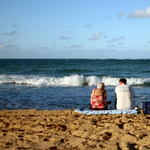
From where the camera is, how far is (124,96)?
5656 mm

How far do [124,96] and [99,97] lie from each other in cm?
68

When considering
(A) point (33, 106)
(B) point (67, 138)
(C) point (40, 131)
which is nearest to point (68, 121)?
(C) point (40, 131)

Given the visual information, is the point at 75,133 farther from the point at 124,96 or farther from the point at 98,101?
the point at 124,96

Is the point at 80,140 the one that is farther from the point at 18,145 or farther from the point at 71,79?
the point at 71,79

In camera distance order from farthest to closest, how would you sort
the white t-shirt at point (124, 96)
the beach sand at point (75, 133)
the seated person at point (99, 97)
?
the seated person at point (99, 97) < the white t-shirt at point (124, 96) < the beach sand at point (75, 133)

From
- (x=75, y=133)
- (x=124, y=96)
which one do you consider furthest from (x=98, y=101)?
(x=75, y=133)

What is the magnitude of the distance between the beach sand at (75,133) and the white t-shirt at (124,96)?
2.28 feet

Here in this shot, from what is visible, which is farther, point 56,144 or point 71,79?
point 71,79

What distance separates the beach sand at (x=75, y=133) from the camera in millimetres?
3342

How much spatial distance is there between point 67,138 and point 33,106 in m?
4.49

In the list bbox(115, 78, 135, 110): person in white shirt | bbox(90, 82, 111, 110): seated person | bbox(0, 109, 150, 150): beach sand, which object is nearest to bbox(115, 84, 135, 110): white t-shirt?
bbox(115, 78, 135, 110): person in white shirt

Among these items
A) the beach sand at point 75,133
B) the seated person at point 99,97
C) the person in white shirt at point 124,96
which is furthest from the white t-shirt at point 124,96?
the beach sand at point 75,133

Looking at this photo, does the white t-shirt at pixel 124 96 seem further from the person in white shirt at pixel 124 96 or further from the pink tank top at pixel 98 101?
the pink tank top at pixel 98 101

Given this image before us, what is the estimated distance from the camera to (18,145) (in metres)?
3.41
